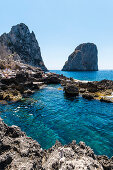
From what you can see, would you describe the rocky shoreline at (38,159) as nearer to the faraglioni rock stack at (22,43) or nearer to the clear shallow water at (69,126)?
the clear shallow water at (69,126)

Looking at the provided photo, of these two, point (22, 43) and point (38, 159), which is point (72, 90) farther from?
point (22, 43)

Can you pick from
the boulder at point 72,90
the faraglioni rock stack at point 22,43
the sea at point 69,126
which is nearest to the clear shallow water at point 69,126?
the sea at point 69,126

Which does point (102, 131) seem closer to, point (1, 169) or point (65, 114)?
point (65, 114)

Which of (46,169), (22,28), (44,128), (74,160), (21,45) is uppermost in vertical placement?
(22,28)

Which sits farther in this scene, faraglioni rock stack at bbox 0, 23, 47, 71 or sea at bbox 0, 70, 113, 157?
faraglioni rock stack at bbox 0, 23, 47, 71

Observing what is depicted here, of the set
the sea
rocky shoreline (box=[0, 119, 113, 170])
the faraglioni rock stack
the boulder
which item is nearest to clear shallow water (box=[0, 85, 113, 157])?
the sea

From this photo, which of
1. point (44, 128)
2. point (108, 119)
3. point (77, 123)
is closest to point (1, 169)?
point (44, 128)

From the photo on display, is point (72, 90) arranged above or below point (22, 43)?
below

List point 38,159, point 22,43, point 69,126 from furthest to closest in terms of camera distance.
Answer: point 22,43, point 69,126, point 38,159

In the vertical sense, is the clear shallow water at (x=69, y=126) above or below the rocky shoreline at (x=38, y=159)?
below

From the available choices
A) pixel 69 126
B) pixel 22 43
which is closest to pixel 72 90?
pixel 69 126

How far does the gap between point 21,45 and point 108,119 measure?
15715 centimetres

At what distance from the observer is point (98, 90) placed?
1363 inches

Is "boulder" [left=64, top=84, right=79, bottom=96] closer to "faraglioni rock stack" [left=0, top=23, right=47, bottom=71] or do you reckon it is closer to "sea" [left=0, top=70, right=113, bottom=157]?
"sea" [left=0, top=70, right=113, bottom=157]
